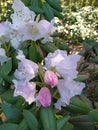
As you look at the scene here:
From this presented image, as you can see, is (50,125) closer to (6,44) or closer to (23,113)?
(23,113)

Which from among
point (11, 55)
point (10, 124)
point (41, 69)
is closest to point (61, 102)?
point (41, 69)

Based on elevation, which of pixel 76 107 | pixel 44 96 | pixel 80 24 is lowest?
pixel 80 24

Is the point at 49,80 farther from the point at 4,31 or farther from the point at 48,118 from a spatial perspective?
the point at 4,31

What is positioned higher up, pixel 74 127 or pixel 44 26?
pixel 44 26

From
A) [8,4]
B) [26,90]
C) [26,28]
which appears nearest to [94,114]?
[26,90]

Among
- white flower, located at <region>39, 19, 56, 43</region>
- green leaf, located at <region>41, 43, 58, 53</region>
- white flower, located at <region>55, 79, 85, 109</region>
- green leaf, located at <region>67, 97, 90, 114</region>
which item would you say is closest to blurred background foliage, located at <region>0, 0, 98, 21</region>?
green leaf, located at <region>41, 43, 58, 53</region>
